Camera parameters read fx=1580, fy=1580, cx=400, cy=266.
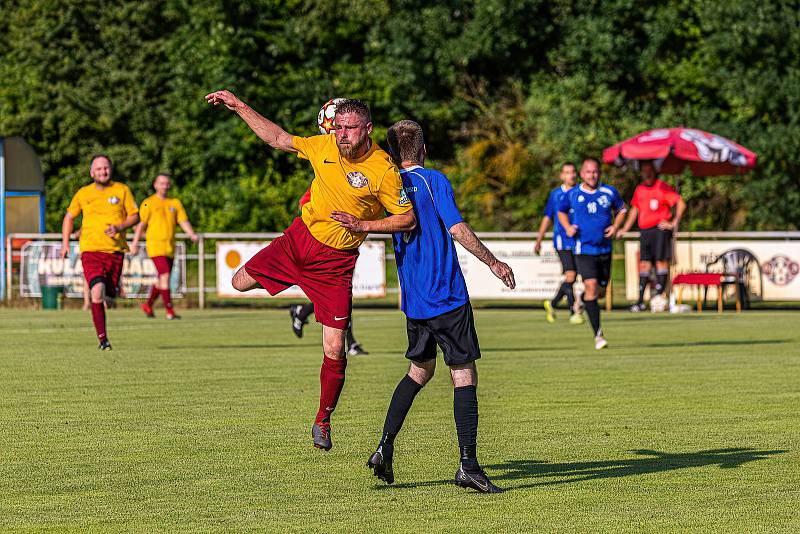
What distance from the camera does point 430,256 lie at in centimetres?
730

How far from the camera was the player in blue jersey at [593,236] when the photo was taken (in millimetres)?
16078

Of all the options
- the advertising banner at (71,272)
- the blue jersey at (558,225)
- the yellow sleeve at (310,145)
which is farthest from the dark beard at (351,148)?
the advertising banner at (71,272)

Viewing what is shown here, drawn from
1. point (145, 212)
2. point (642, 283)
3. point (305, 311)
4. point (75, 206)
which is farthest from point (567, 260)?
point (642, 283)

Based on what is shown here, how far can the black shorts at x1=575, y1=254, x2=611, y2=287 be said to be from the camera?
16.1 metres

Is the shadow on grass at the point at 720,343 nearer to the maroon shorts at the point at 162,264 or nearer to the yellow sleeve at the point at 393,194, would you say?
the maroon shorts at the point at 162,264

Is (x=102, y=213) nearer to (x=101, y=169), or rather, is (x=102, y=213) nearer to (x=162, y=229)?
(x=101, y=169)

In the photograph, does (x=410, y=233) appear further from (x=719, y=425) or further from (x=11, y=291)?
(x=11, y=291)

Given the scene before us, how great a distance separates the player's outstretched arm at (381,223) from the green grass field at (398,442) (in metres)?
1.18

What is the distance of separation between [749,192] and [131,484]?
30.4 m

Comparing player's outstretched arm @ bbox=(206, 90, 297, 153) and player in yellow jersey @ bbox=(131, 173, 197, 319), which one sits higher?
player's outstretched arm @ bbox=(206, 90, 297, 153)

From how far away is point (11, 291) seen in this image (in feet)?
88.0

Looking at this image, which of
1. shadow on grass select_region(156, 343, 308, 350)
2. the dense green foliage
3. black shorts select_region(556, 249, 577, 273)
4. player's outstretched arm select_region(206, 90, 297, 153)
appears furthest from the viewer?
the dense green foliage

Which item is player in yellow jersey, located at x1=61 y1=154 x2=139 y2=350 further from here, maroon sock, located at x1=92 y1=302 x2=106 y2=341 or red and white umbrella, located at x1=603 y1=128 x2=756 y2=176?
red and white umbrella, located at x1=603 y1=128 x2=756 y2=176

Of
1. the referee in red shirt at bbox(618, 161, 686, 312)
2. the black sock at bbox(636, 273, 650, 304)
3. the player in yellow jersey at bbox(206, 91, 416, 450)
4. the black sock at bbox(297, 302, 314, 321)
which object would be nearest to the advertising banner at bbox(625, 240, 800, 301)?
the black sock at bbox(636, 273, 650, 304)
